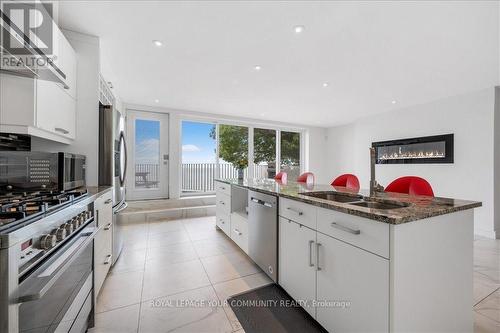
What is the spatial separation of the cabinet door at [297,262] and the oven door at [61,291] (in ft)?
4.41

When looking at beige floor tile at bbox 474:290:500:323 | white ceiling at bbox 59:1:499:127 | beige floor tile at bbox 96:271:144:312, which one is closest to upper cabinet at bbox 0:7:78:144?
white ceiling at bbox 59:1:499:127

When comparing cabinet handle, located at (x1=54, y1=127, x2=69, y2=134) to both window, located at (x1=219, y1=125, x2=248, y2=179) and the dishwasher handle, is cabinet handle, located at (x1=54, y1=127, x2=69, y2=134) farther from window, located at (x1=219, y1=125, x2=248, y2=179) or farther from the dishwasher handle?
window, located at (x1=219, y1=125, x2=248, y2=179)

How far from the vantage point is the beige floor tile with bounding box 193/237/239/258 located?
264cm

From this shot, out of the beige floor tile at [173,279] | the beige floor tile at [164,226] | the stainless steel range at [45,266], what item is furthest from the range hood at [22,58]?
the beige floor tile at [164,226]

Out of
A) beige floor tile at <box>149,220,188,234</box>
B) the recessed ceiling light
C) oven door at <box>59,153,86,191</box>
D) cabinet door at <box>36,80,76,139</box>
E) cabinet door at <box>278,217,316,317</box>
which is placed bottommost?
beige floor tile at <box>149,220,188,234</box>

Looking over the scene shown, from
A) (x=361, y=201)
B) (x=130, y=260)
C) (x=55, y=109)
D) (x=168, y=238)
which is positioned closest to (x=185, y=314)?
(x=130, y=260)

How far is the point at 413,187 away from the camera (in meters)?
1.94

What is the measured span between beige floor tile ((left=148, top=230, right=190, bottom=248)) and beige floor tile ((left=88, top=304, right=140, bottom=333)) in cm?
129

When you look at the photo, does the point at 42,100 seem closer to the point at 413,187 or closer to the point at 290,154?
the point at 413,187

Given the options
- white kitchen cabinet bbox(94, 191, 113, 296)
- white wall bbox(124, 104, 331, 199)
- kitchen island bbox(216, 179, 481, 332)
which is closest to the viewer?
kitchen island bbox(216, 179, 481, 332)

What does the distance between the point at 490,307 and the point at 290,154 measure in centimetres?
553

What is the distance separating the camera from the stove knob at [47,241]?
2.82 feet

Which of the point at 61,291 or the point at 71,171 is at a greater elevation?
the point at 71,171

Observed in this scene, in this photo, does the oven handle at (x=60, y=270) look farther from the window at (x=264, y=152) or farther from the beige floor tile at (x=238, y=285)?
the window at (x=264, y=152)
